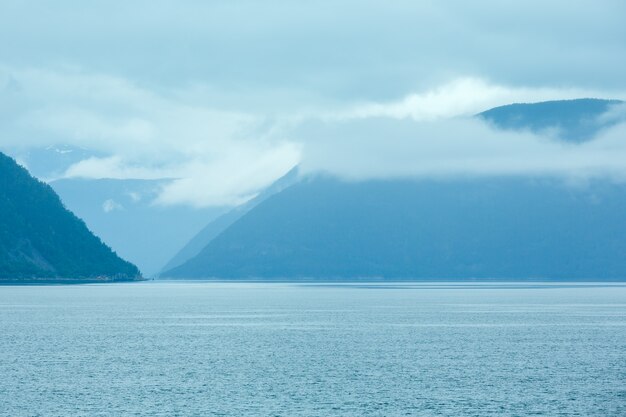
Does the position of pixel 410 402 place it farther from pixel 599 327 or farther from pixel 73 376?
pixel 599 327

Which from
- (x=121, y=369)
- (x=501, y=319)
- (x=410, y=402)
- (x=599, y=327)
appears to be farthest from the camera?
(x=501, y=319)

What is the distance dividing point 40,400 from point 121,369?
22.5 metres

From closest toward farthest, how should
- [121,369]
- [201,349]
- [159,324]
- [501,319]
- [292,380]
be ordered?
[292,380] → [121,369] → [201,349] → [159,324] → [501,319]

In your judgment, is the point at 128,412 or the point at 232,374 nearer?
the point at 128,412

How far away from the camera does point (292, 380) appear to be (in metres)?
105

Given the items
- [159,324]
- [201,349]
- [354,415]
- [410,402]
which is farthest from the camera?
[159,324]

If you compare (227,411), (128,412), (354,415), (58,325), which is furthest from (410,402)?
(58,325)

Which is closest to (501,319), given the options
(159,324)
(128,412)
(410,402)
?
(159,324)

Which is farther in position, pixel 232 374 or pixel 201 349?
pixel 201 349

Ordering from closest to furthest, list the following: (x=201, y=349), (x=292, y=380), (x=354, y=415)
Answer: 1. (x=354, y=415)
2. (x=292, y=380)
3. (x=201, y=349)

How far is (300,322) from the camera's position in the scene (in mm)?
190750

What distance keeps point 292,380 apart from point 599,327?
3306 inches

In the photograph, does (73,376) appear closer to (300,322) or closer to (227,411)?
(227,411)

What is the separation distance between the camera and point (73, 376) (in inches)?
4218
